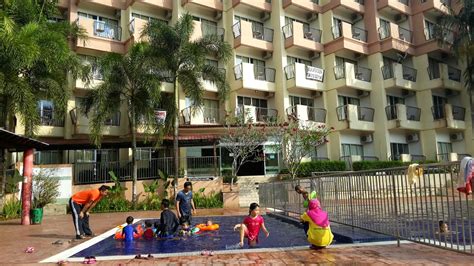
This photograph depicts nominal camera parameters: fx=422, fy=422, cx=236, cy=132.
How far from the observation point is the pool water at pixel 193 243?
9.31 meters

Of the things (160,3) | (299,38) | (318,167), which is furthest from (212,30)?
(318,167)

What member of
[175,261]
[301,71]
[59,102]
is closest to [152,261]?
[175,261]

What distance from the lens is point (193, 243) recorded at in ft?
34.1

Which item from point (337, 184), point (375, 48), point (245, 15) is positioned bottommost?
point (337, 184)

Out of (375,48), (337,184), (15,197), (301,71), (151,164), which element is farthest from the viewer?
(375,48)

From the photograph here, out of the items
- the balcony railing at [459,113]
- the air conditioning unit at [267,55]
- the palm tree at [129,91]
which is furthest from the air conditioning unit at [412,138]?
the palm tree at [129,91]

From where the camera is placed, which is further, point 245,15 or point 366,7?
point 366,7

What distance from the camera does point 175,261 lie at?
7871 mm

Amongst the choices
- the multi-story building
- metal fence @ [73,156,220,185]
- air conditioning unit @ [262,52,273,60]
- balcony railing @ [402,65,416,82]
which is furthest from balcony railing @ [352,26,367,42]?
metal fence @ [73,156,220,185]

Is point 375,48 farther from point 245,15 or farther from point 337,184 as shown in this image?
point 337,184

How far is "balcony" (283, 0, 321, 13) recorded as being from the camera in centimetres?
3358

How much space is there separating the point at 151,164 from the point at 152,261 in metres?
18.7

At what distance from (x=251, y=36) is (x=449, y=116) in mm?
18270

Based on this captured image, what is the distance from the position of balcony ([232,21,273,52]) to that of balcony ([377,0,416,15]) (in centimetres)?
1056
